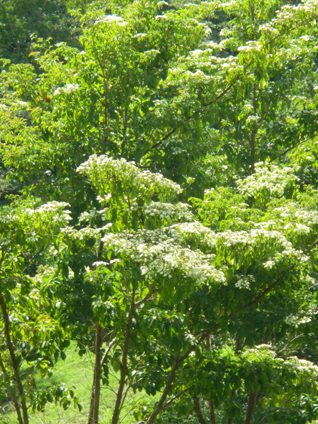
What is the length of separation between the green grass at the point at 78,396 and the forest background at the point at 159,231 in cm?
293

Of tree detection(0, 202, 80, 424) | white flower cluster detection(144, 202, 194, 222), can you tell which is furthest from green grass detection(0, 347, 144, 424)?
white flower cluster detection(144, 202, 194, 222)

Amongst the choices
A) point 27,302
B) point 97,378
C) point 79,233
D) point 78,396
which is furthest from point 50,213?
point 78,396

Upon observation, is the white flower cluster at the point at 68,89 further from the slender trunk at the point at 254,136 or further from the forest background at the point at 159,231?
the slender trunk at the point at 254,136

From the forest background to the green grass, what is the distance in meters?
2.93

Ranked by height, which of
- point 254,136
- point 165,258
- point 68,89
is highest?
point 68,89

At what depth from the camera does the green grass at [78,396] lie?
39.0 feet

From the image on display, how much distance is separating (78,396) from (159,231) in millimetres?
6877

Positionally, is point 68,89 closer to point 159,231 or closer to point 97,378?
point 159,231

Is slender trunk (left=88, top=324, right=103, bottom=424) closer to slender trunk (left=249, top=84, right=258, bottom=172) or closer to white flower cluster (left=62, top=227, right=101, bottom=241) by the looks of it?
white flower cluster (left=62, top=227, right=101, bottom=241)

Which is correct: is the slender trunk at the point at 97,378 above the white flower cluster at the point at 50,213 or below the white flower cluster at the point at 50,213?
below

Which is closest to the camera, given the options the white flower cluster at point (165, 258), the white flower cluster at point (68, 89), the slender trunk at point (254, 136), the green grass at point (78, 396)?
the white flower cluster at point (165, 258)

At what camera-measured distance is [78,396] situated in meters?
11.9

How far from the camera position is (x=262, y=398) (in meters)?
8.00

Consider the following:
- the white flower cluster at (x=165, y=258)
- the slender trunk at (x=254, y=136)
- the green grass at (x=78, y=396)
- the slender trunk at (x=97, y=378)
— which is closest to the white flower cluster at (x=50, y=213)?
the white flower cluster at (x=165, y=258)
